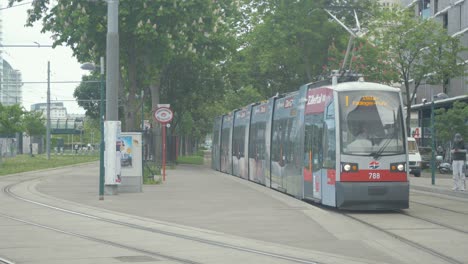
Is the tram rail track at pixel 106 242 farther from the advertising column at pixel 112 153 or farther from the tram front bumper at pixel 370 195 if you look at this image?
the tram front bumper at pixel 370 195

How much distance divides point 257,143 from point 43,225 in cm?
1714

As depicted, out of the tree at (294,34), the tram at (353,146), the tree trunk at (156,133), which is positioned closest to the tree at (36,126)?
the tree trunk at (156,133)

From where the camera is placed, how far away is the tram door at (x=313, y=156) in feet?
64.8

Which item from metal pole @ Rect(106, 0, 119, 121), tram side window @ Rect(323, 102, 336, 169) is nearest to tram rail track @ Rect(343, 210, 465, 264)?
tram side window @ Rect(323, 102, 336, 169)

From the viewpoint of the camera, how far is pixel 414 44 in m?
49.3

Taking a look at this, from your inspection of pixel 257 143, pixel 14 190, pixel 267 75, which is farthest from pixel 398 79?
pixel 14 190

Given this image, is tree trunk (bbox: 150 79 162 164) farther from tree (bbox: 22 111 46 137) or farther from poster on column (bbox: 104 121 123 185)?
tree (bbox: 22 111 46 137)

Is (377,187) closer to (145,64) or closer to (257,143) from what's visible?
(257,143)

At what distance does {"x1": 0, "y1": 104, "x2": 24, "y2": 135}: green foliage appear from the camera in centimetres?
5827

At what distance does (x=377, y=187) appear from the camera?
18.2 meters

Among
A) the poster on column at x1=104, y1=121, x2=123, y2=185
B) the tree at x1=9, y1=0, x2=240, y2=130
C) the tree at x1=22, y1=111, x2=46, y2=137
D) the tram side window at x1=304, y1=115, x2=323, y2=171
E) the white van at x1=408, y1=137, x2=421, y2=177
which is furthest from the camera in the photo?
the tree at x1=22, y1=111, x2=46, y2=137

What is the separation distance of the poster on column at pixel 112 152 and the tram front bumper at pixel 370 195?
6.91m

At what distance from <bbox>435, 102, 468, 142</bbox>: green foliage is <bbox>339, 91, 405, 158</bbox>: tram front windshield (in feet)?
92.1

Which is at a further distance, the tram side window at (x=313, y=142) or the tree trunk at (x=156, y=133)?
the tree trunk at (x=156, y=133)
